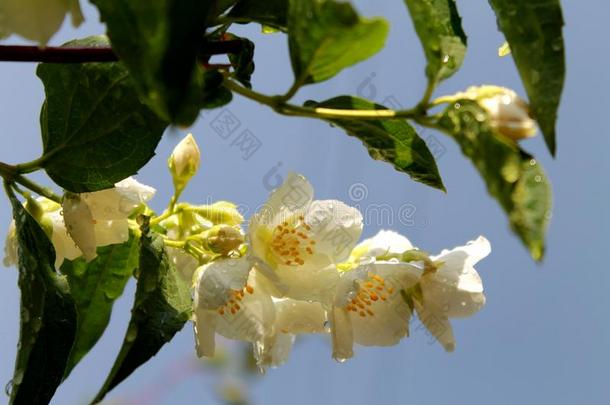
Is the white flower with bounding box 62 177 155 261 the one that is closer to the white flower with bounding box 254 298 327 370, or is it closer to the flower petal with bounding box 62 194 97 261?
the flower petal with bounding box 62 194 97 261

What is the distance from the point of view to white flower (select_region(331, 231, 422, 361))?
2.59ft

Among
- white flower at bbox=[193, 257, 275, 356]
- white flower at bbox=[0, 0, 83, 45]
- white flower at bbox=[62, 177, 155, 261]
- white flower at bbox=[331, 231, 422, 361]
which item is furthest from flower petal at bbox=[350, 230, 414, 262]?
white flower at bbox=[0, 0, 83, 45]

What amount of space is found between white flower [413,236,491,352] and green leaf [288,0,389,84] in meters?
0.38

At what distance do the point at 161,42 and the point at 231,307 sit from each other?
0.50 meters

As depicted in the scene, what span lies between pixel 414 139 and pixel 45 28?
34 cm

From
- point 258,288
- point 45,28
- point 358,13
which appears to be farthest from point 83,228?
point 358,13

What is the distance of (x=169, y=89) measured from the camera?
1.16 feet

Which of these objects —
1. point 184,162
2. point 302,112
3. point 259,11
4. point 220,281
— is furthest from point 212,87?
point 184,162

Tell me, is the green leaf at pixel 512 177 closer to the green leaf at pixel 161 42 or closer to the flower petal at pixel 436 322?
the green leaf at pixel 161 42

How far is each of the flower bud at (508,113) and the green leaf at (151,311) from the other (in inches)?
14.6

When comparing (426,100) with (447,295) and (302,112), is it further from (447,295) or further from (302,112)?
(447,295)

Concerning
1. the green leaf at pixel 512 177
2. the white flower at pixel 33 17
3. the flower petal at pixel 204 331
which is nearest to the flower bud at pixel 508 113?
the green leaf at pixel 512 177

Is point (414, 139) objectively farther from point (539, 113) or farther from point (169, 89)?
point (169, 89)

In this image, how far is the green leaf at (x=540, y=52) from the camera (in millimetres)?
478
